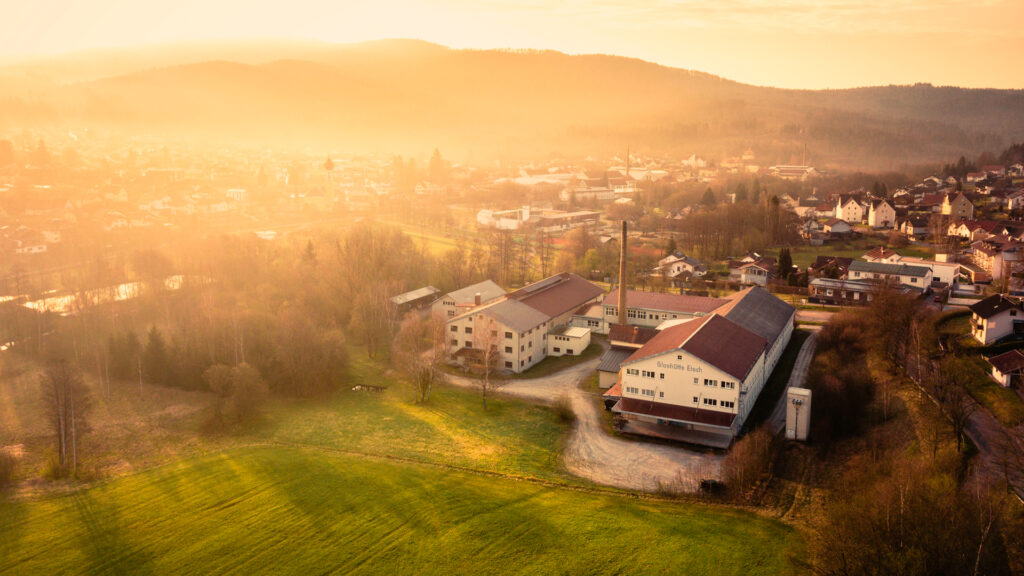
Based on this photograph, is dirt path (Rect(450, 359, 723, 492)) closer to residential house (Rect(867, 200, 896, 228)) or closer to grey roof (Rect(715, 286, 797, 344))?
grey roof (Rect(715, 286, 797, 344))

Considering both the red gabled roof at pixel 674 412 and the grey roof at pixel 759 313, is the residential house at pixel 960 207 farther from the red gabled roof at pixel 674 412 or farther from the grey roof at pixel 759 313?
the red gabled roof at pixel 674 412

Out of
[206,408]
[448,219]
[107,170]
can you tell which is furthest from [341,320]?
[107,170]

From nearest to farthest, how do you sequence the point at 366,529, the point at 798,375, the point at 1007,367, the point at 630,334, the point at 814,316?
the point at 366,529 → the point at 1007,367 → the point at 798,375 → the point at 630,334 → the point at 814,316

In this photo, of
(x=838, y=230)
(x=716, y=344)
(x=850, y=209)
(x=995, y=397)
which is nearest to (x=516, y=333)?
(x=716, y=344)

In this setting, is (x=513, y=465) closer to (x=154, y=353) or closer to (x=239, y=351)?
(x=239, y=351)

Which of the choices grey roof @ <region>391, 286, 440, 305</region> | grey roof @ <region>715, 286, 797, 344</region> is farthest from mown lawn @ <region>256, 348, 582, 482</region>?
grey roof @ <region>391, 286, 440, 305</region>

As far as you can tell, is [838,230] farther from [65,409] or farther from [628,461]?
[65,409]
